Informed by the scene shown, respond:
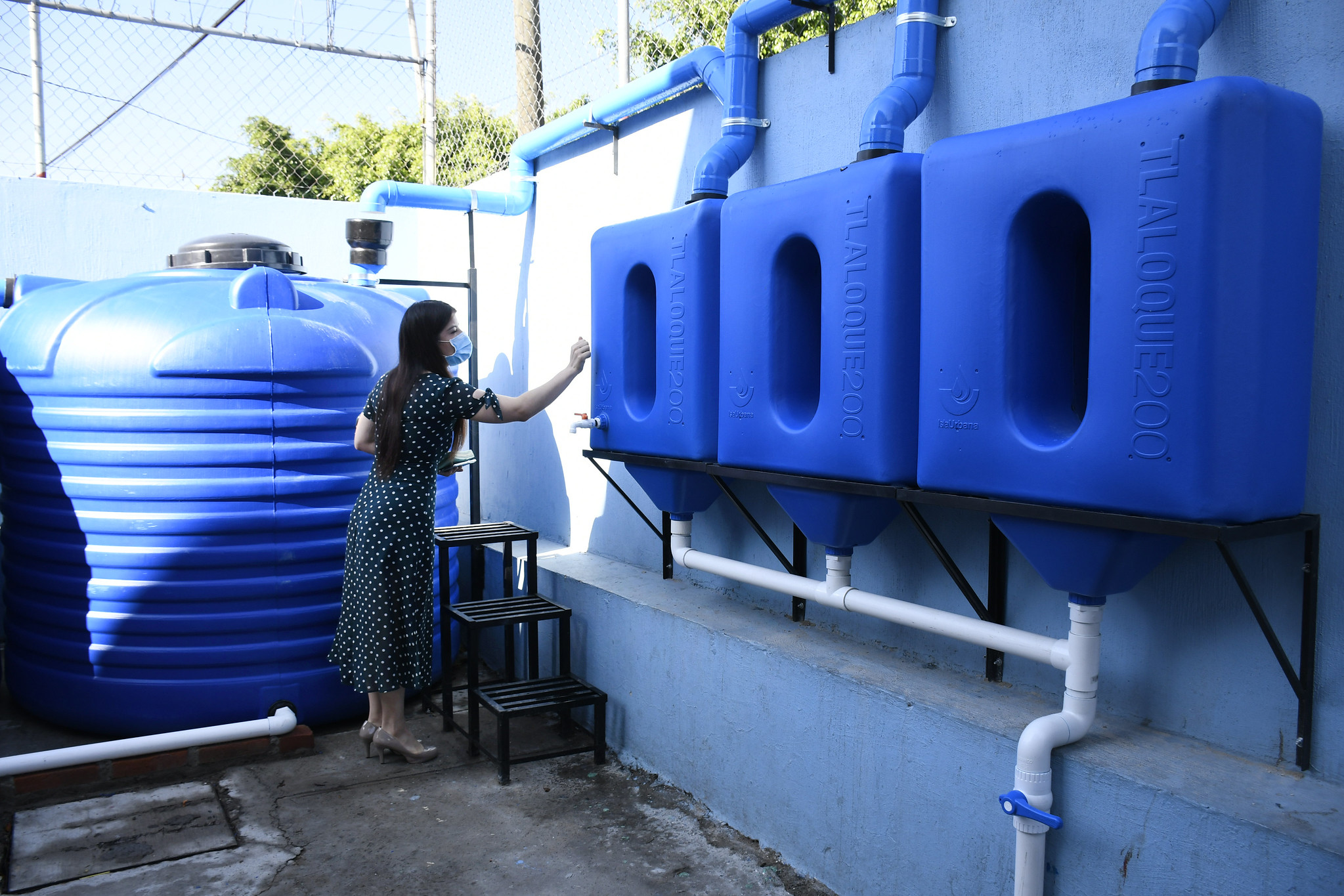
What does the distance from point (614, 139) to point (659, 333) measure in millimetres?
1259

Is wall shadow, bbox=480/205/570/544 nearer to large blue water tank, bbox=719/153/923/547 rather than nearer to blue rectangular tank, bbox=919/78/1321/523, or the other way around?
large blue water tank, bbox=719/153/923/547

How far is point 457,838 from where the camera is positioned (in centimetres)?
296

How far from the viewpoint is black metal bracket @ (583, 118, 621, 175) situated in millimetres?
3965

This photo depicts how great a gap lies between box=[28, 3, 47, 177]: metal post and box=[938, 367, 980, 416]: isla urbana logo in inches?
216

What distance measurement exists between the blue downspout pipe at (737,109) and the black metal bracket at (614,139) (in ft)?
2.97

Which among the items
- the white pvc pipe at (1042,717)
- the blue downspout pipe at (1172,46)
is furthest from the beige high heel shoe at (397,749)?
the blue downspout pipe at (1172,46)

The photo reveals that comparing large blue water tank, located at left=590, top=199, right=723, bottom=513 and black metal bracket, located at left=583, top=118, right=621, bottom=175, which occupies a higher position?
black metal bracket, located at left=583, top=118, right=621, bottom=175

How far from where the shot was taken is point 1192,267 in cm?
171

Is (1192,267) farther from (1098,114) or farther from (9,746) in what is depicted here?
(9,746)

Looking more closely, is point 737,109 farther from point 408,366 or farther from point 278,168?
point 278,168

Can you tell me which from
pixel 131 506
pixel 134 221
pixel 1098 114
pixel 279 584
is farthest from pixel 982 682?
pixel 134 221

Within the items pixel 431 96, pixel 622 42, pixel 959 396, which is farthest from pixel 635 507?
pixel 431 96

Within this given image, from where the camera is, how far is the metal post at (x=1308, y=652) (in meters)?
1.85

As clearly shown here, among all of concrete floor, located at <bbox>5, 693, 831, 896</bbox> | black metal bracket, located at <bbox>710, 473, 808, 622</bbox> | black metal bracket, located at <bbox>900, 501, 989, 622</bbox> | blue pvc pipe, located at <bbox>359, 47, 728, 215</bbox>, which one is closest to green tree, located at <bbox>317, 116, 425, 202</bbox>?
blue pvc pipe, located at <bbox>359, 47, 728, 215</bbox>
